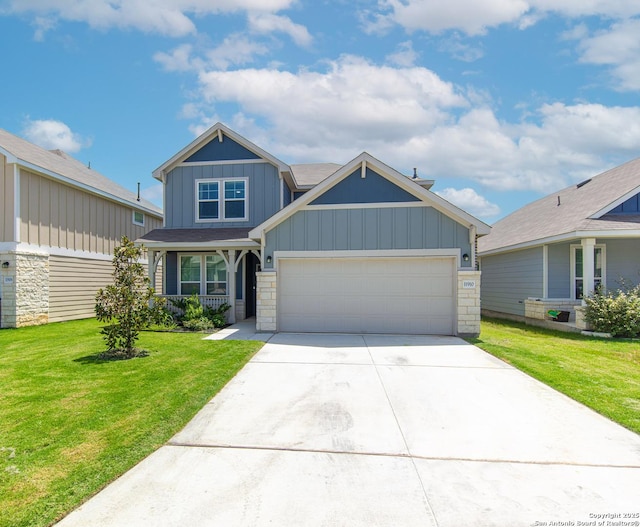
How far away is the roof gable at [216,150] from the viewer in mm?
13164

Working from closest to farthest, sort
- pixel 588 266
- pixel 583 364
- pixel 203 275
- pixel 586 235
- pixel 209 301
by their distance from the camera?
pixel 583 364 < pixel 586 235 < pixel 588 266 < pixel 209 301 < pixel 203 275

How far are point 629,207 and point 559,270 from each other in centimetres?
285

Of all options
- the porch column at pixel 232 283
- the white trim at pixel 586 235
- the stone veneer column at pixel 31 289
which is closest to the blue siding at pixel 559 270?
the white trim at pixel 586 235

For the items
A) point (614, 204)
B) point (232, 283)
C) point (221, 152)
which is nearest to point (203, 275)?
point (232, 283)

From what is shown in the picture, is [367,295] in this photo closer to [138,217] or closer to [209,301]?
[209,301]

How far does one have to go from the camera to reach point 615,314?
33.4 ft

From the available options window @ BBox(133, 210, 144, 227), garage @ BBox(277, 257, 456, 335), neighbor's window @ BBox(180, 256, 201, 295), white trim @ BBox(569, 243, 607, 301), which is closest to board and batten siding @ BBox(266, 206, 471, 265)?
garage @ BBox(277, 257, 456, 335)

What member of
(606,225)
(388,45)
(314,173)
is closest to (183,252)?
(314,173)

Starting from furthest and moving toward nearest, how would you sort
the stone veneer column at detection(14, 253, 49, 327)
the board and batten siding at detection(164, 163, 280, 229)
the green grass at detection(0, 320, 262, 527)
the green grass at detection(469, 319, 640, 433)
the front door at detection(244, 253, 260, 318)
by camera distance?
the front door at detection(244, 253, 260, 318) → the board and batten siding at detection(164, 163, 280, 229) → the stone veneer column at detection(14, 253, 49, 327) → the green grass at detection(469, 319, 640, 433) → the green grass at detection(0, 320, 262, 527)

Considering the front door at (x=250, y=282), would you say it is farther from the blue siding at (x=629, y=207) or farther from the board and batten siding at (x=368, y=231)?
the blue siding at (x=629, y=207)

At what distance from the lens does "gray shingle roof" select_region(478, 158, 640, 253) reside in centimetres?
1136

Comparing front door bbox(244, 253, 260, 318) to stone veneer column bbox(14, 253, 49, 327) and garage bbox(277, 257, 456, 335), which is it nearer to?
garage bbox(277, 257, 456, 335)

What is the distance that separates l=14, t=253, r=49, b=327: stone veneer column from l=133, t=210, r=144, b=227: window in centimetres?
546

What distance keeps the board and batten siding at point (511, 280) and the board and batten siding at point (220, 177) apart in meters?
9.80
